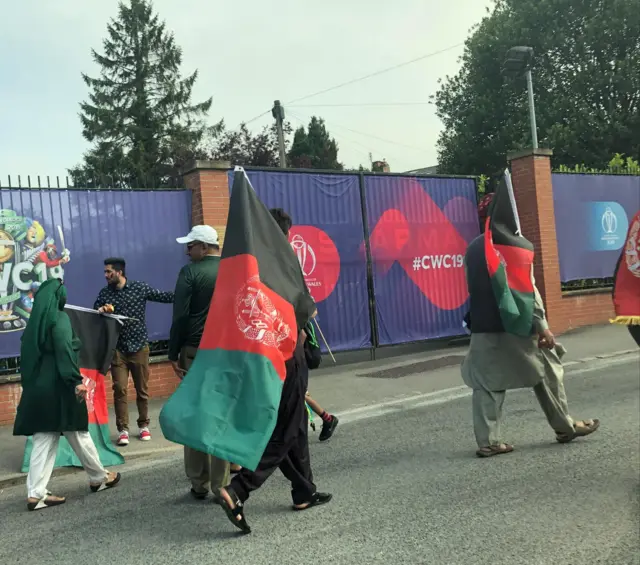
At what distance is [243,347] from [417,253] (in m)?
8.44

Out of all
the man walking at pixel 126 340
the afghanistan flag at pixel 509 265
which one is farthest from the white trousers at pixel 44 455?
the afghanistan flag at pixel 509 265

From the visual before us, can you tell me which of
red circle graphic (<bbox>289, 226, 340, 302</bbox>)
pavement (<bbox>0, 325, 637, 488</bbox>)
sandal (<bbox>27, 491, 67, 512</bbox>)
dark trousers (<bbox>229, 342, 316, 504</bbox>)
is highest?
red circle graphic (<bbox>289, 226, 340, 302</bbox>)

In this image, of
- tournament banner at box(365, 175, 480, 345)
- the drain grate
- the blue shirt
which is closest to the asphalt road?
the blue shirt

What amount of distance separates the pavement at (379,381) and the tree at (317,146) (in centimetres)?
3543

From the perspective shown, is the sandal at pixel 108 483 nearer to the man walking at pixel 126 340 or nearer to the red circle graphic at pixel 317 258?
the man walking at pixel 126 340

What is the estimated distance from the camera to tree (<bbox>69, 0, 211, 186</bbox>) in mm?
37250

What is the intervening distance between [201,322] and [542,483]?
8.56 ft

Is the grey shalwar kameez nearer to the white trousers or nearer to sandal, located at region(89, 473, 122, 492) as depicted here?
sandal, located at region(89, 473, 122, 492)

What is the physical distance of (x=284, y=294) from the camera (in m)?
4.05

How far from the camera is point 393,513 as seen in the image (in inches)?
165

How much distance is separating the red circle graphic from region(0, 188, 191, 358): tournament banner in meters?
1.86

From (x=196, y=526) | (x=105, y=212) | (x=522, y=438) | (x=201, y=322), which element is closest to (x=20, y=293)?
(x=105, y=212)

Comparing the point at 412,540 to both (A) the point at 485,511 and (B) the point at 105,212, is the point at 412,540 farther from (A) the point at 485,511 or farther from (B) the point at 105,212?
(B) the point at 105,212

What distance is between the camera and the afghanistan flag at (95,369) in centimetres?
580
